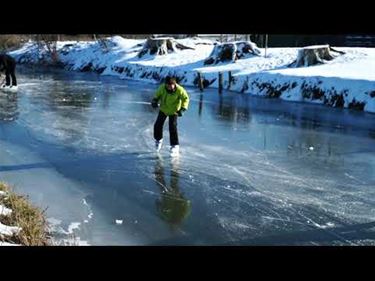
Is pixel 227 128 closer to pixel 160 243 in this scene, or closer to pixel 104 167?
pixel 104 167

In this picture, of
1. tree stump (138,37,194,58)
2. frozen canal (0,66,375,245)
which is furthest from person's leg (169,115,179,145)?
tree stump (138,37,194,58)

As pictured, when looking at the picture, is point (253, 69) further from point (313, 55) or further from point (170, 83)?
point (170, 83)

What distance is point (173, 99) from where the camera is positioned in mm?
8234

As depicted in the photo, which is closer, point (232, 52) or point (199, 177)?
point (199, 177)

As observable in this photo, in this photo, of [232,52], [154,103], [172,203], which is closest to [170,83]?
[154,103]

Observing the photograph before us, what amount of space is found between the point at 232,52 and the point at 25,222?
22116mm

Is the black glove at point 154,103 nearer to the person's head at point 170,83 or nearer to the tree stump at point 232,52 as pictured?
the person's head at point 170,83

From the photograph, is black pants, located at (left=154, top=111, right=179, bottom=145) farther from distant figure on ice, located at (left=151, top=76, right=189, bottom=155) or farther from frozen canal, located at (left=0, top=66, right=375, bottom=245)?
frozen canal, located at (left=0, top=66, right=375, bottom=245)

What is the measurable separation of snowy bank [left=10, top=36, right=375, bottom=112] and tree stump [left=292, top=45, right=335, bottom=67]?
37 cm
